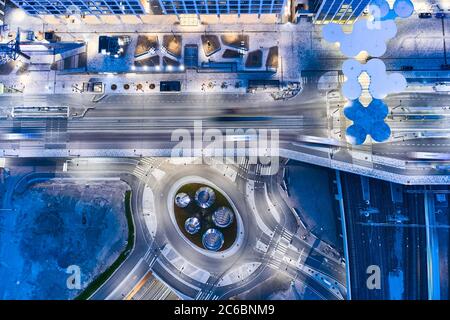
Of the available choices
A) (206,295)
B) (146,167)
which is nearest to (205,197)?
(146,167)

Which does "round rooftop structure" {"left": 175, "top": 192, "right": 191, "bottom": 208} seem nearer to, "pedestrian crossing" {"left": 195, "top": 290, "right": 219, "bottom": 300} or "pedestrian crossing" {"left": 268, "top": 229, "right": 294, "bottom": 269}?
"pedestrian crossing" {"left": 195, "top": 290, "right": 219, "bottom": 300}

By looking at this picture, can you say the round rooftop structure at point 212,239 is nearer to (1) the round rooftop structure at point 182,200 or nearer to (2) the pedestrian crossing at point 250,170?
(1) the round rooftop structure at point 182,200

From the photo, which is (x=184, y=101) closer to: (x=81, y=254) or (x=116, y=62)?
(x=116, y=62)

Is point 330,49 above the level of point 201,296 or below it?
above

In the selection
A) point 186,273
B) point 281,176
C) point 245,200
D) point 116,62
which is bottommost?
point 186,273

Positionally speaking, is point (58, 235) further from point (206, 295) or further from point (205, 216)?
point (206, 295)

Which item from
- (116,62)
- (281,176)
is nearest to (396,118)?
(281,176)

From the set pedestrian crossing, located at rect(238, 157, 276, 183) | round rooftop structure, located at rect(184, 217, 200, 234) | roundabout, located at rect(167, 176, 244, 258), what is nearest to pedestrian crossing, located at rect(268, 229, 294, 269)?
roundabout, located at rect(167, 176, 244, 258)

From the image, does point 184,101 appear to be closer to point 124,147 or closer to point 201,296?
point 124,147
